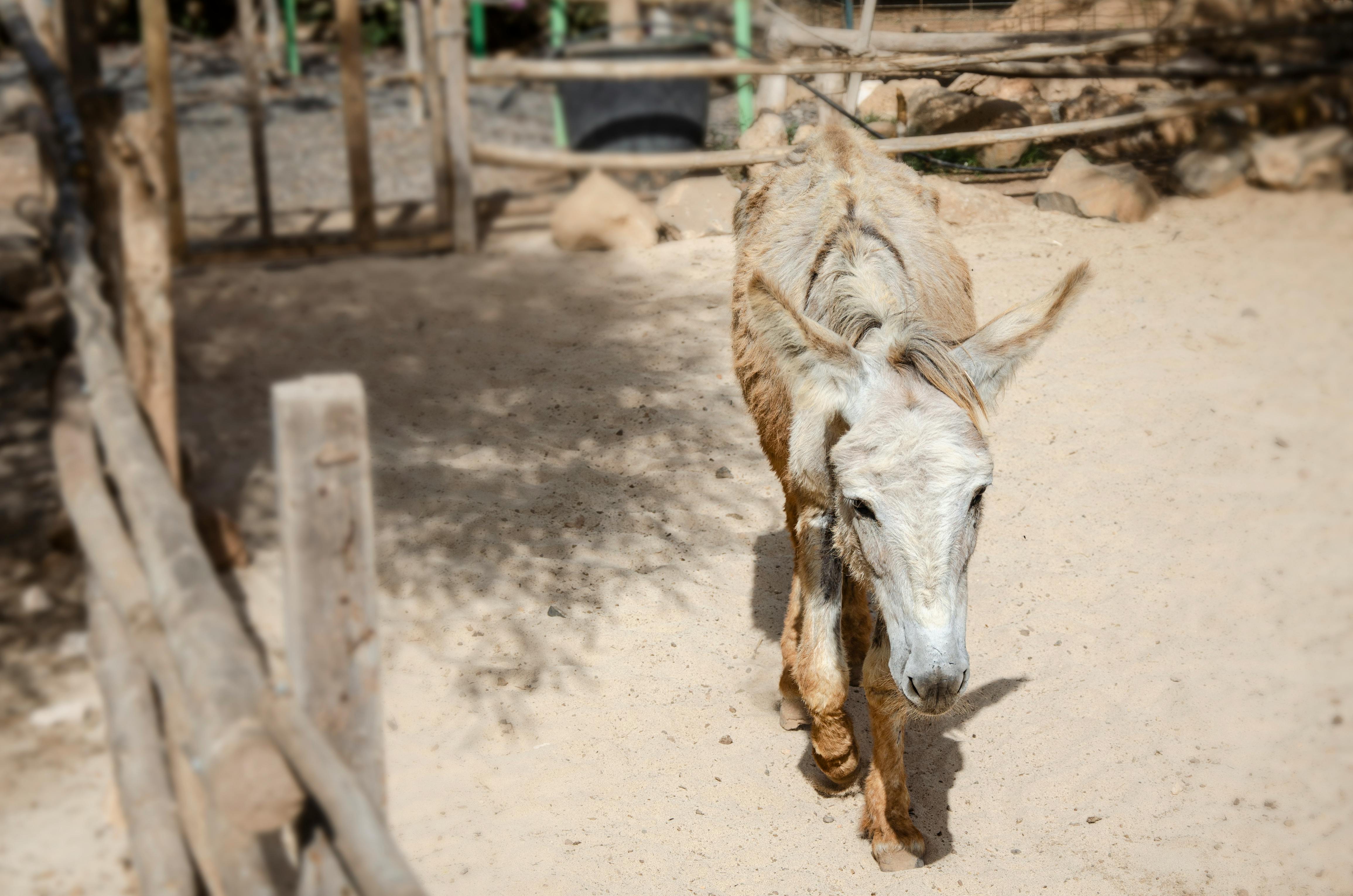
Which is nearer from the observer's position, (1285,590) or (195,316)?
(1285,590)

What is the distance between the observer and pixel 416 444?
5418mm

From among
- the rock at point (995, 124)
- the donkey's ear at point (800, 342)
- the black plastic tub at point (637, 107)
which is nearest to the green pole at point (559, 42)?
the black plastic tub at point (637, 107)

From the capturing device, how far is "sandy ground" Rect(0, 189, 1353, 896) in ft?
10.8

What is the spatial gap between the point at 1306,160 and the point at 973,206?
9.50 ft

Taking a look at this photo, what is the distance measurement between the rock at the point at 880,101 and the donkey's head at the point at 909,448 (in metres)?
4.65

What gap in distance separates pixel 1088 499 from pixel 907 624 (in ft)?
9.10

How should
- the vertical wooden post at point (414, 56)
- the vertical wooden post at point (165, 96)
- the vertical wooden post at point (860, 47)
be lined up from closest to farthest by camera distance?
the vertical wooden post at point (860, 47) → the vertical wooden post at point (165, 96) → the vertical wooden post at point (414, 56)

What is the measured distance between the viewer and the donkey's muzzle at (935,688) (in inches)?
97.0

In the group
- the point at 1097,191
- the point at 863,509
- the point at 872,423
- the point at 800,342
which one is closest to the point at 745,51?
the point at 1097,191

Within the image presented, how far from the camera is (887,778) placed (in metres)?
3.24

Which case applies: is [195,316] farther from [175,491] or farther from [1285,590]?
[1285,590]

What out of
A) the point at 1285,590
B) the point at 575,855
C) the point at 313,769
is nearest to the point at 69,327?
the point at 575,855

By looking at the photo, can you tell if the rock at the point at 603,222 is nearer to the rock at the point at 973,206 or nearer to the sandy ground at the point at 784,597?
the sandy ground at the point at 784,597

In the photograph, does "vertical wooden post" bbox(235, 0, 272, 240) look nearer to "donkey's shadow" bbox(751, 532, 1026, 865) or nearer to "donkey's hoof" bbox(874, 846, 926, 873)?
"donkey's shadow" bbox(751, 532, 1026, 865)
